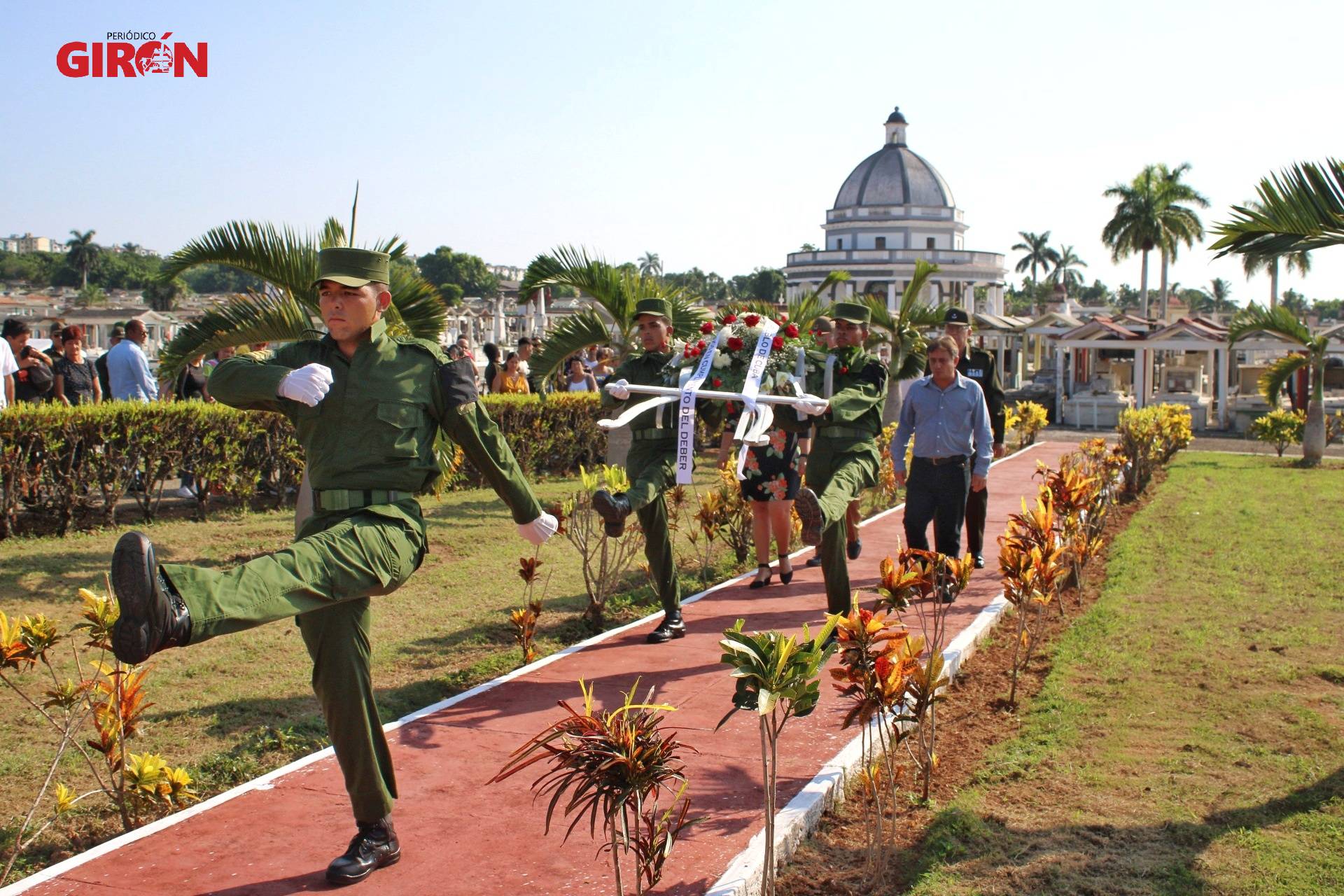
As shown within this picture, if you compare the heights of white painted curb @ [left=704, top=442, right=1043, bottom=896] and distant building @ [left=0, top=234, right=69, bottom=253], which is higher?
distant building @ [left=0, top=234, right=69, bottom=253]

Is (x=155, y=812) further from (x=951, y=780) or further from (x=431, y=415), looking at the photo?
(x=951, y=780)

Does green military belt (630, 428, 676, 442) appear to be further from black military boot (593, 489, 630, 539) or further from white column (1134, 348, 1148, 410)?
white column (1134, 348, 1148, 410)

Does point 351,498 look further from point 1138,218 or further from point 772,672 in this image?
point 1138,218

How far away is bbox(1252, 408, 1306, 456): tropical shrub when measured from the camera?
20766 mm

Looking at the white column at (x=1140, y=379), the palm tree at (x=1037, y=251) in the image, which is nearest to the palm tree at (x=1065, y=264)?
the palm tree at (x=1037, y=251)

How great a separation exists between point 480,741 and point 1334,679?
463 centimetres

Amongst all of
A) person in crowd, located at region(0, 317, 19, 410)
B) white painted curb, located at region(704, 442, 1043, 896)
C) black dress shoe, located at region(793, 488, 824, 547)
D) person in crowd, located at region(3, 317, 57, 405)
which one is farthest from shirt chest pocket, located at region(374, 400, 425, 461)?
person in crowd, located at region(3, 317, 57, 405)

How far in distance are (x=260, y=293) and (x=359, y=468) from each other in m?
6.34

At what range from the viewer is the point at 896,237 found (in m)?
86.3

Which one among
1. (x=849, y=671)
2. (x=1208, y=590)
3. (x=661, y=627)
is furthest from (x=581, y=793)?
(x=1208, y=590)

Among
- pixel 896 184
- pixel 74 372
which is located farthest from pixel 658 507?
pixel 896 184

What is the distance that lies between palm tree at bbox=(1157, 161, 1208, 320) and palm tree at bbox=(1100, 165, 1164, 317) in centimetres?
21

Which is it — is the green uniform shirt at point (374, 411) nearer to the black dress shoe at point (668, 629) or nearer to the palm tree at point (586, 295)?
the black dress shoe at point (668, 629)

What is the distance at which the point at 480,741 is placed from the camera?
17.9 ft
